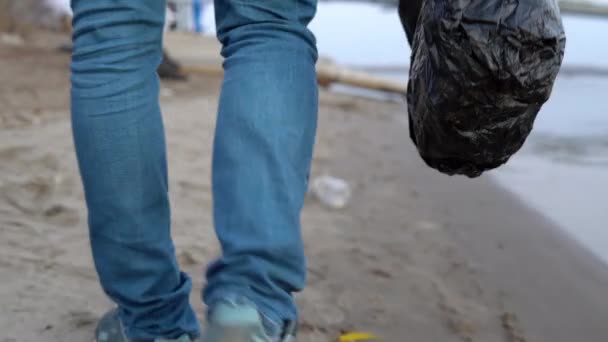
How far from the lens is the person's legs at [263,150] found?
1.09m

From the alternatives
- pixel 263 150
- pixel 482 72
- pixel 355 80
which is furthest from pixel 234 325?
pixel 355 80

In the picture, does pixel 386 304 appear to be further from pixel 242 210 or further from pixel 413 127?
pixel 242 210

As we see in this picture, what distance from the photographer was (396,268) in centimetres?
228

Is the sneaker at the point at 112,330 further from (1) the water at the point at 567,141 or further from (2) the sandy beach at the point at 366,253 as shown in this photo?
(1) the water at the point at 567,141

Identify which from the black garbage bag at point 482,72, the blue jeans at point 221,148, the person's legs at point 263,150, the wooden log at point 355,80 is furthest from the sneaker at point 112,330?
the wooden log at point 355,80

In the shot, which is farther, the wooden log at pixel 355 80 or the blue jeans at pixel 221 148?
Result: the wooden log at pixel 355 80

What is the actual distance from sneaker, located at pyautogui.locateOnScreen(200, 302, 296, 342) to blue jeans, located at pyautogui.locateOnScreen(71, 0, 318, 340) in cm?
2

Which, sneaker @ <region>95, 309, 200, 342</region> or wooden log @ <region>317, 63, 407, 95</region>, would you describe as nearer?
sneaker @ <region>95, 309, 200, 342</region>

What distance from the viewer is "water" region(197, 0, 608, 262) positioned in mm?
3086

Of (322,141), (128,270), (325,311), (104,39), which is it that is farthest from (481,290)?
(322,141)

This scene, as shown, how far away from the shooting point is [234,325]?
1.04 metres

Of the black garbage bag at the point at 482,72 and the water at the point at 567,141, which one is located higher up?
the black garbage bag at the point at 482,72

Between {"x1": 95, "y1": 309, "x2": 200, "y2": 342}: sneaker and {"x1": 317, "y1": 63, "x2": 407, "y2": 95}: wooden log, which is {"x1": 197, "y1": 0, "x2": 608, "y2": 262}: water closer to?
{"x1": 317, "y1": 63, "x2": 407, "y2": 95}: wooden log

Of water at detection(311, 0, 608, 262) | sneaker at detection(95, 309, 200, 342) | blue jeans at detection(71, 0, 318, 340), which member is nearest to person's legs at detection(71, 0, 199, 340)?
blue jeans at detection(71, 0, 318, 340)
